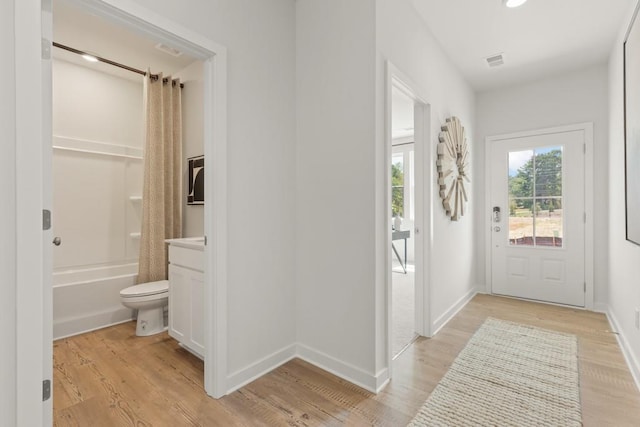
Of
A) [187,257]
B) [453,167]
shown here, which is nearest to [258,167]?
[187,257]

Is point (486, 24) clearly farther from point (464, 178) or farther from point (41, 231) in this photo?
point (41, 231)

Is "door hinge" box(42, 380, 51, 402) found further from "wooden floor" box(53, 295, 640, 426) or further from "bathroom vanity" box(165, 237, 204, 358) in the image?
"bathroom vanity" box(165, 237, 204, 358)

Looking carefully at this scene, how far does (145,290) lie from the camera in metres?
2.75

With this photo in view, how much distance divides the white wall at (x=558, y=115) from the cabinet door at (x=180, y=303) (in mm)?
3600

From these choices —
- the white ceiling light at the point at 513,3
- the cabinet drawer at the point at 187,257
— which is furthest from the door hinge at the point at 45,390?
the white ceiling light at the point at 513,3

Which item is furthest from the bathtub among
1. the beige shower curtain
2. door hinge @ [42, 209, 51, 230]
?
door hinge @ [42, 209, 51, 230]

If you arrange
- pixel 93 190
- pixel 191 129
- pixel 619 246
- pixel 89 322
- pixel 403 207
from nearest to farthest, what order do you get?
pixel 619 246
pixel 89 322
pixel 93 190
pixel 191 129
pixel 403 207

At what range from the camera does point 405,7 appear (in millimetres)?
2305

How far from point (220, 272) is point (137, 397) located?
0.88 meters

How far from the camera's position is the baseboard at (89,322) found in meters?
2.71

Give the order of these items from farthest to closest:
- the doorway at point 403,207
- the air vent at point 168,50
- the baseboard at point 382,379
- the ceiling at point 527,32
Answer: the doorway at point 403,207 → the air vent at point 168,50 → the ceiling at point 527,32 → the baseboard at point 382,379

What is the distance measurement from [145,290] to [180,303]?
627 mm

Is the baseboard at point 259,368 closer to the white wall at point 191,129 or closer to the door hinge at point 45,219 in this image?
the door hinge at point 45,219

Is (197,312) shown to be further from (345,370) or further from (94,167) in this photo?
(94,167)
